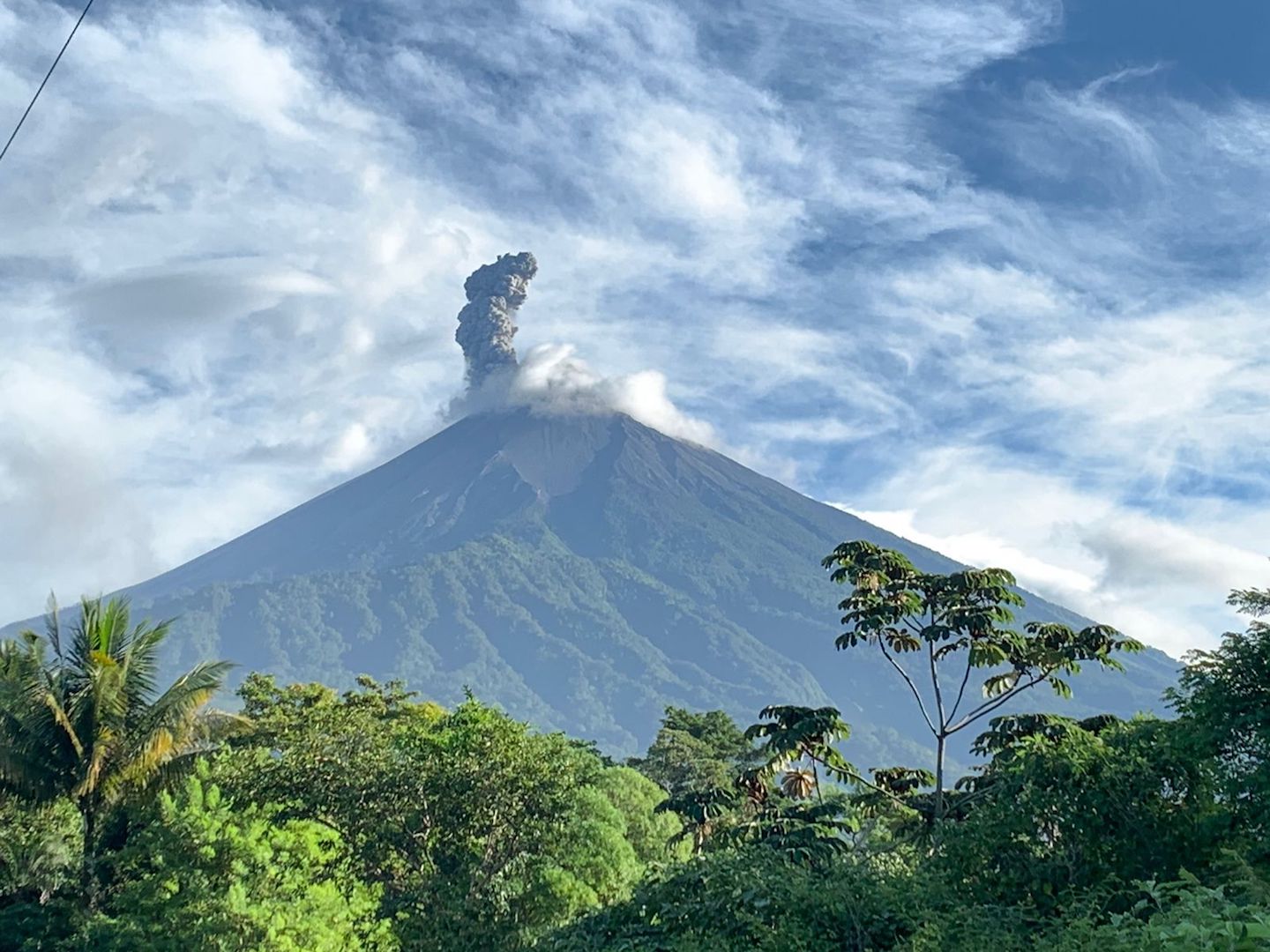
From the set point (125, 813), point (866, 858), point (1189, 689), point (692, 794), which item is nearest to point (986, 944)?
point (866, 858)

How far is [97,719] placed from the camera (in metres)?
18.2

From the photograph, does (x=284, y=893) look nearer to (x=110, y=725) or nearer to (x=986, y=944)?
(x=110, y=725)

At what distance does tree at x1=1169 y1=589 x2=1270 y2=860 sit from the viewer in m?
11.2

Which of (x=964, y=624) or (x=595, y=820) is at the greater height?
(x=964, y=624)

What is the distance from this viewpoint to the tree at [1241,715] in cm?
1123

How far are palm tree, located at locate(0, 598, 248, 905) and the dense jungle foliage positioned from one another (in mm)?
49

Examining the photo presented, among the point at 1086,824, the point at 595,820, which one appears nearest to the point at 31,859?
the point at 595,820

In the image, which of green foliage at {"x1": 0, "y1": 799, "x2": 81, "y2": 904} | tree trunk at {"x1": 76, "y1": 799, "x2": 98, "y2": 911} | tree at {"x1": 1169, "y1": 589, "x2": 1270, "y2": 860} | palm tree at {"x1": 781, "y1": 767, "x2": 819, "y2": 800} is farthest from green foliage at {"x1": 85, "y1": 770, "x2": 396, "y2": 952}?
tree at {"x1": 1169, "y1": 589, "x2": 1270, "y2": 860}

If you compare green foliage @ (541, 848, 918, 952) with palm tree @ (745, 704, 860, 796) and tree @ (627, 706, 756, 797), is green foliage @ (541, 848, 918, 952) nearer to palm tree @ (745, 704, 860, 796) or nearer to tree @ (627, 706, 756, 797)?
palm tree @ (745, 704, 860, 796)

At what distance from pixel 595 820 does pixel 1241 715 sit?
11.7 meters

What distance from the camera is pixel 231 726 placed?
2028 cm

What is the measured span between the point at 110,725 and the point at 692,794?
10.3 metres

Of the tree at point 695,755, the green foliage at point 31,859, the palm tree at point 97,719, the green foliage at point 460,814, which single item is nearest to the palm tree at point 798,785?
the green foliage at point 460,814

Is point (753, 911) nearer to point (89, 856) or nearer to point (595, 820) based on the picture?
point (595, 820)
